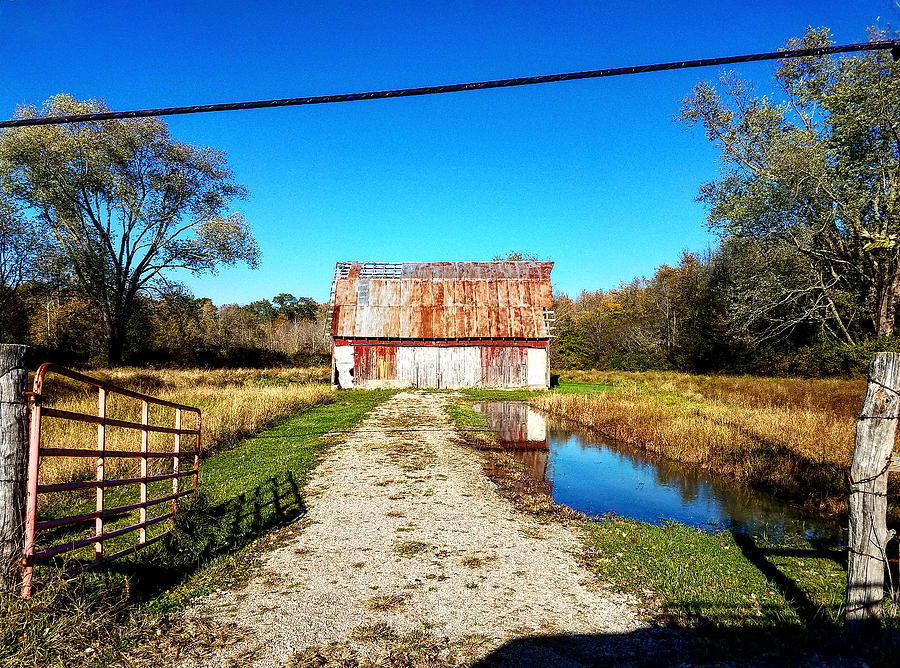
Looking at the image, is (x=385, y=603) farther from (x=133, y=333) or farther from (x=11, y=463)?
(x=133, y=333)

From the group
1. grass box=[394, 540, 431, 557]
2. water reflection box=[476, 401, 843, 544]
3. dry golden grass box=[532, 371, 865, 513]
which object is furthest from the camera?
dry golden grass box=[532, 371, 865, 513]

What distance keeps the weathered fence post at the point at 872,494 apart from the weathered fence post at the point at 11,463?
609 cm

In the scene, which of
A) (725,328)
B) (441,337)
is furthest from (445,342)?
(725,328)

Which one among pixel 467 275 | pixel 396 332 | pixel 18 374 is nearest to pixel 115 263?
pixel 396 332

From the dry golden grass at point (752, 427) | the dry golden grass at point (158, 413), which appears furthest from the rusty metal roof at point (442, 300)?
the dry golden grass at point (752, 427)

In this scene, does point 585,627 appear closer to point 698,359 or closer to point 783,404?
point 783,404

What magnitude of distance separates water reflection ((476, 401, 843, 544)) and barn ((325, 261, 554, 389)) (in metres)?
13.5

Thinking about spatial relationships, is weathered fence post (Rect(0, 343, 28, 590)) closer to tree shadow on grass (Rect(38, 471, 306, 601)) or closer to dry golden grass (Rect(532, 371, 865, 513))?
tree shadow on grass (Rect(38, 471, 306, 601))

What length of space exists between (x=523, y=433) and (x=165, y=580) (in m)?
11.5

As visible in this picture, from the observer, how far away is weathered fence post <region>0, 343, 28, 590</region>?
3547 mm

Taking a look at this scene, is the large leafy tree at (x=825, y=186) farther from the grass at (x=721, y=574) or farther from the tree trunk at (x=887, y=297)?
the grass at (x=721, y=574)

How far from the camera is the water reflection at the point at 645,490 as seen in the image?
7.79 metres

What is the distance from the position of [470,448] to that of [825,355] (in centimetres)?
2232

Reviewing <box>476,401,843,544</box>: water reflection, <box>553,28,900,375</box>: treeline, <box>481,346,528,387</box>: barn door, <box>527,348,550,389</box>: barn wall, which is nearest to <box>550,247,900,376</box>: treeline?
<box>553,28,900,375</box>: treeline
